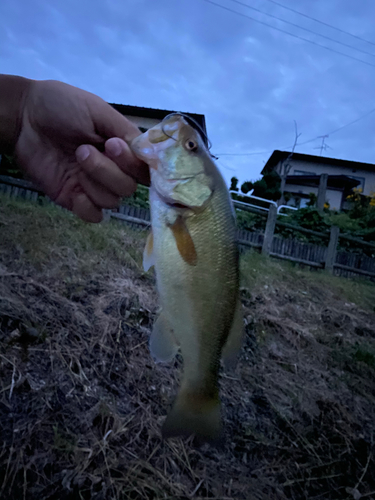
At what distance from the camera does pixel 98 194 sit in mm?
1854

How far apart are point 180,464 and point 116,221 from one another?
4.42 meters

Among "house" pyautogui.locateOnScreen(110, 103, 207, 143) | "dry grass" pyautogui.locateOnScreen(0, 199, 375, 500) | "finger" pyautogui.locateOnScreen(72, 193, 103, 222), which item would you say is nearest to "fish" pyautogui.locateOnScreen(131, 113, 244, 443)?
"finger" pyautogui.locateOnScreen(72, 193, 103, 222)

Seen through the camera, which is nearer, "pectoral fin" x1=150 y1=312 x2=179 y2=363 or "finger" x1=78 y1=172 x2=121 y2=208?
"pectoral fin" x1=150 y1=312 x2=179 y2=363

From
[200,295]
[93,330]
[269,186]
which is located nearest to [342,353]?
[93,330]

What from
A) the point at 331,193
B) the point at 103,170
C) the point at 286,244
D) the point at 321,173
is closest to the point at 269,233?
the point at 286,244

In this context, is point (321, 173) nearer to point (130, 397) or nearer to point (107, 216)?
point (107, 216)

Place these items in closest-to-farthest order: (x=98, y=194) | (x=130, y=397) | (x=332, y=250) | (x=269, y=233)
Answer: (x=98, y=194) → (x=130, y=397) → (x=269, y=233) → (x=332, y=250)

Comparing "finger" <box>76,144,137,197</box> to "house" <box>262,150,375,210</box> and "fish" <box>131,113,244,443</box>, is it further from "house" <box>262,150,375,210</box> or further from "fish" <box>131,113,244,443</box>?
"house" <box>262,150,375,210</box>

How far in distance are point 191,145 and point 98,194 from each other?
0.68 m

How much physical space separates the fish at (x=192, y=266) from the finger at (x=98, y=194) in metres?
0.44

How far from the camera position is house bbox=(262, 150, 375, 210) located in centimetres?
2186

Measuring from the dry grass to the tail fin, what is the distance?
91 centimetres

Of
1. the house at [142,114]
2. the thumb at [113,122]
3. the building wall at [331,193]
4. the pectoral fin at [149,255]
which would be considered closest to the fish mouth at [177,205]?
the pectoral fin at [149,255]

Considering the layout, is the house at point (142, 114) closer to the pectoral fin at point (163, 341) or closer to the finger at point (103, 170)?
the finger at point (103, 170)
